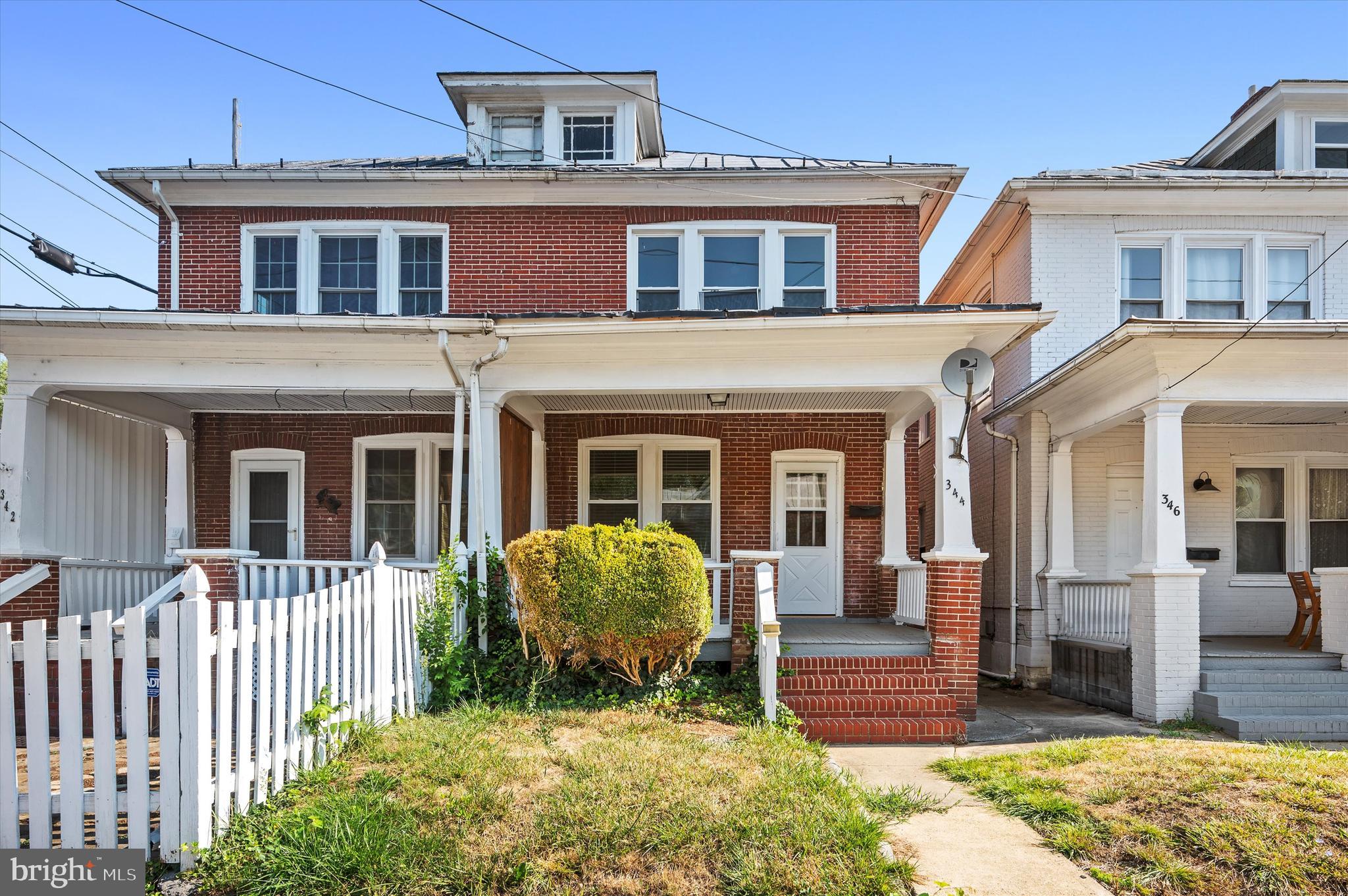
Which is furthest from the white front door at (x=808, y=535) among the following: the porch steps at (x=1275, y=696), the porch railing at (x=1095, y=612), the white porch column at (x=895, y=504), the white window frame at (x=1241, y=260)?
the white window frame at (x=1241, y=260)

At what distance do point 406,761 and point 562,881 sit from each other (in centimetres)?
181

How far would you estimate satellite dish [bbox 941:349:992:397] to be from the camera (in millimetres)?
8789

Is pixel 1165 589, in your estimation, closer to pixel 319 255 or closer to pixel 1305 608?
pixel 1305 608

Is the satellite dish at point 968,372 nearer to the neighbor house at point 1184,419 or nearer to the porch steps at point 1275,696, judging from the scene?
the neighbor house at point 1184,419

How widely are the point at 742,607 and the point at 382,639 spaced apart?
3.53 m

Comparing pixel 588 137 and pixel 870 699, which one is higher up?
pixel 588 137

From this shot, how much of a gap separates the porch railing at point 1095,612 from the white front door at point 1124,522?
3.27 feet

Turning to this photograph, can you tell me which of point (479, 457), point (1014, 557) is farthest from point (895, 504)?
point (479, 457)

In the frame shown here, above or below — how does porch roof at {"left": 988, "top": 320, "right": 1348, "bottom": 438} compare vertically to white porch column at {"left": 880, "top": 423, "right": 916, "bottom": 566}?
above

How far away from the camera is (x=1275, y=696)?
8.92 m

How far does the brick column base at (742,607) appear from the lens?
8844mm

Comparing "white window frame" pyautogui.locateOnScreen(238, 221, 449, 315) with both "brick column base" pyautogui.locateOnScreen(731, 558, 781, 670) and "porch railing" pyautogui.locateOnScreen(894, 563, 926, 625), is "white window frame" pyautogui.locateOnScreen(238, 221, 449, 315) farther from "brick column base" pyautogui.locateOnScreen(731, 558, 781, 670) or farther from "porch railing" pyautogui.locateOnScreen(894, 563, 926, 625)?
"porch railing" pyautogui.locateOnScreen(894, 563, 926, 625)

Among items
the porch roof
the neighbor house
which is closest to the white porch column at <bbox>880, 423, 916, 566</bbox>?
the neighbor house

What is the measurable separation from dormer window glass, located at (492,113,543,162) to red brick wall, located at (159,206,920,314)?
1347 millimetres
